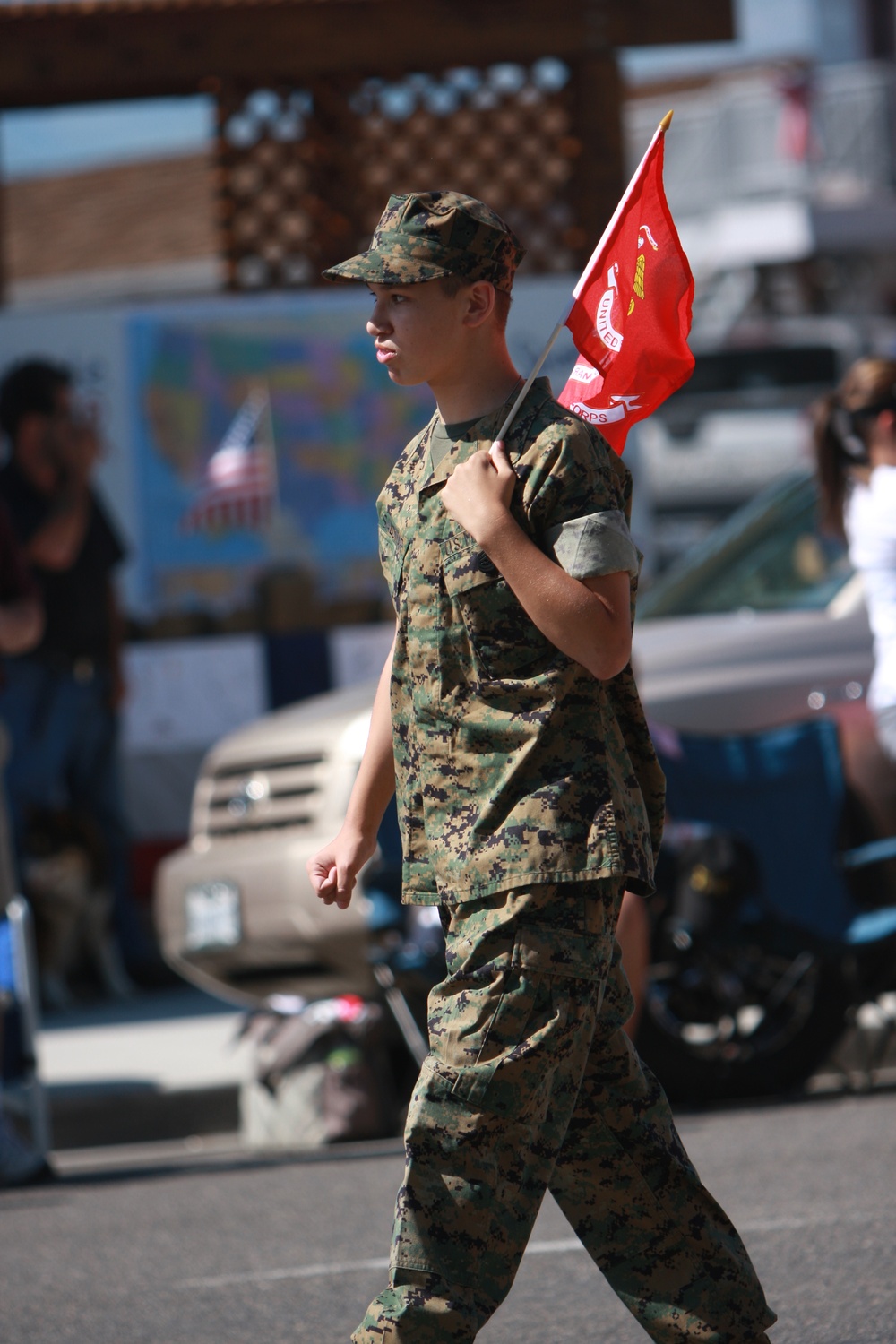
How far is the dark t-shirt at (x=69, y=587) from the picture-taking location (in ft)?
31.5

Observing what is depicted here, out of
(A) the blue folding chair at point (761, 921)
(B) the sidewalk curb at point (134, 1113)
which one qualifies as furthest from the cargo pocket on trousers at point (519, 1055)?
(B) the sidewalk curb at point (134, 1113)

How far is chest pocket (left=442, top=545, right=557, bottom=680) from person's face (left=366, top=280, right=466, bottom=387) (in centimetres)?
31

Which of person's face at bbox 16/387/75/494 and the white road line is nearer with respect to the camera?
the white road line

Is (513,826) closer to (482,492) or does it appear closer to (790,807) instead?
(482,492)

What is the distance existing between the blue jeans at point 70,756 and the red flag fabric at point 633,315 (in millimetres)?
6009

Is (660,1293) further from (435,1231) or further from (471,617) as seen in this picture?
(471,617)

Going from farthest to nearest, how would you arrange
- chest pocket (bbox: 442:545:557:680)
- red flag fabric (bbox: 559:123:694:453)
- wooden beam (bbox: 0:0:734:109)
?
wooden beam (bbox: 0:0:734:109), red flag fabric (bbox: 559:123:694:453), chest pocket (bbox: 442:545:557:680)

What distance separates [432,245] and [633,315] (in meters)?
0.52

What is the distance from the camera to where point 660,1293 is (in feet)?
10.6

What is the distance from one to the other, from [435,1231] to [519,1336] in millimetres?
1114

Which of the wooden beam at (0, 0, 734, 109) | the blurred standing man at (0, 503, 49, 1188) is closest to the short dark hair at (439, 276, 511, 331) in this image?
the blurred standing man at (0, 503, 49, 1188)

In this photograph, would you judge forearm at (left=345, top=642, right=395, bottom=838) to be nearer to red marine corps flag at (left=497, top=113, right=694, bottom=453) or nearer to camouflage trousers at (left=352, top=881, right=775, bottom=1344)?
camouflage trousers at (left=352, top=881, right=775, bottom=1344)

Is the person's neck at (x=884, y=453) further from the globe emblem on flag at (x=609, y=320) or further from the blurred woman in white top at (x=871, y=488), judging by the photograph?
the globe emblem on flag at (x=609, y=320)

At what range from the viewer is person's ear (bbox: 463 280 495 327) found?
3.32 metres
